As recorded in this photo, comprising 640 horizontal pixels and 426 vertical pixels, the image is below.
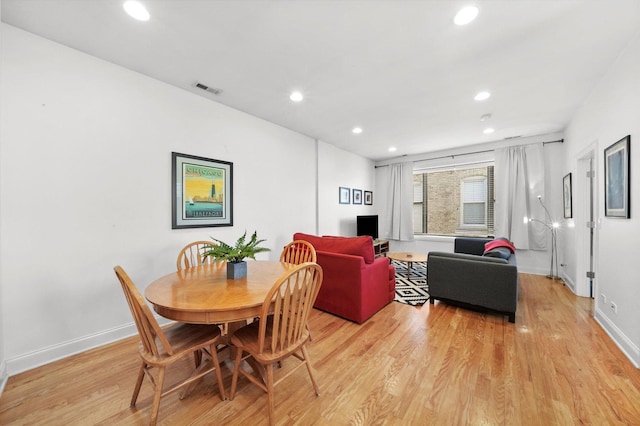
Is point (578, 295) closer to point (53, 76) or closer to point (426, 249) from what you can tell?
point (426, 249)

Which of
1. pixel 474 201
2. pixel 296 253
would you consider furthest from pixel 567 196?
pixel 296 253

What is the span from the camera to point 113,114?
7.71 feet

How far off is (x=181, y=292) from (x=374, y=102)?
9.85 feet

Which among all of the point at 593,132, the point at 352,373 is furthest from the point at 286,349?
the point at 593,132

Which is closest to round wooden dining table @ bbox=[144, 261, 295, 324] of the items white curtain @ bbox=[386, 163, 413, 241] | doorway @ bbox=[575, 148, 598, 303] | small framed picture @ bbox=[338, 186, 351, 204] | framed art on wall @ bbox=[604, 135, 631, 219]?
framed art on wall @ bbox=[604, 135, 631, 219]

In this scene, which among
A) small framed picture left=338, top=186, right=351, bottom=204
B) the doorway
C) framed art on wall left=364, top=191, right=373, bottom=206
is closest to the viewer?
the doorway

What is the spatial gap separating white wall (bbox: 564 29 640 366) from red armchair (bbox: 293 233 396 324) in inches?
81.3

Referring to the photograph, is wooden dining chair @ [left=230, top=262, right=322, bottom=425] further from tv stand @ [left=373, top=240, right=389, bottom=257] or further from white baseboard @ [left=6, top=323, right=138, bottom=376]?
tv stand @ [left=373, top=240, right=389, bottom=257]

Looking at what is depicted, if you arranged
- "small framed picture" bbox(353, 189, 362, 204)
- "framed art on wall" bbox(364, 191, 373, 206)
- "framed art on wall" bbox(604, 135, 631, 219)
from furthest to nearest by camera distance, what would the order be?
"framed art on wall" bbox(364, 191, 373, 206) < "small framed picture" bbox(353, 189, 362, 204) < "framed art on wall" bbox(604, 135, 631, 219)

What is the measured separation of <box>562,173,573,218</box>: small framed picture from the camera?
12.6 feet

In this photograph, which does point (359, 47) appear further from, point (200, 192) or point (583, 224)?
point (583, 224)

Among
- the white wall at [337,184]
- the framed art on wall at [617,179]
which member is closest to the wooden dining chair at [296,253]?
the white wall at [337,184]

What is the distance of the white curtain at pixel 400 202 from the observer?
6207 millimetres

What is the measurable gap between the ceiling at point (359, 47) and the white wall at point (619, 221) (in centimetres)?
24
